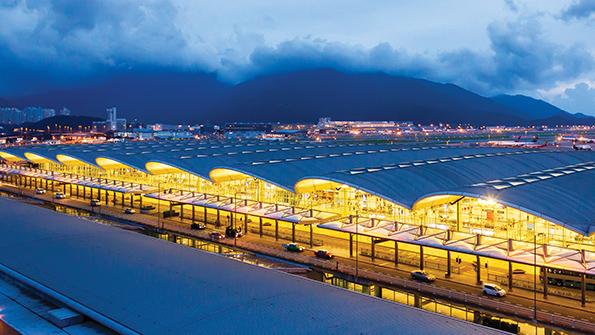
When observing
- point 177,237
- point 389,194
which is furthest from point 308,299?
point 177,237

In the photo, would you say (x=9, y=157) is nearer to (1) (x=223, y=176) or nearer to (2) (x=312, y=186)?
(1) (x=223, y=176)

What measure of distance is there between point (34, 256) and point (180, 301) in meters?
7.19

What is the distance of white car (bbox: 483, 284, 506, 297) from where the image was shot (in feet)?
58.3

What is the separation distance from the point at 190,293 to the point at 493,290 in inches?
453

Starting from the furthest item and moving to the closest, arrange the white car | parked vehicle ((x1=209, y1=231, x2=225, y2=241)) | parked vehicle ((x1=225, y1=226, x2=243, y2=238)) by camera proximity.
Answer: parked vehicle ((x1=225, y1=226, x2=243, y2=238)) → parked vehicle ((x1=209, y1=231, x2=225, y2=241)) → the white car

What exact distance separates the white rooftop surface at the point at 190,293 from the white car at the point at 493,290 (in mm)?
7624

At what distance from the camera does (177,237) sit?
27641mm

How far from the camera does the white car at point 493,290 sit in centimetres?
1778

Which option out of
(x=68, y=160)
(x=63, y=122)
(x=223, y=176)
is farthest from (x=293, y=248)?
(x=63, y=122)

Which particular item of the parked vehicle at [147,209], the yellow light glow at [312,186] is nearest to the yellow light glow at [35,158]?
the parked vehicle at [147,209]

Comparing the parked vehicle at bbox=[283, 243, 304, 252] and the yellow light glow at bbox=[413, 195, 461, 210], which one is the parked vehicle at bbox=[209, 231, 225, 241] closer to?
the parked vehicle at bbox=[283, 243, 304, 252]

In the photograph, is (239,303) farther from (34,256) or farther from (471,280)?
(471,280)

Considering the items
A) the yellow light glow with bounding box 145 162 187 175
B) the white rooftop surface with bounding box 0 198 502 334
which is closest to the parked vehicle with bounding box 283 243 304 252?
the white rooftop surface with bounding box 0 198 502 334

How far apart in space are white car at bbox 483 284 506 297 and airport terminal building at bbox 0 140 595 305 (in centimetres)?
110
